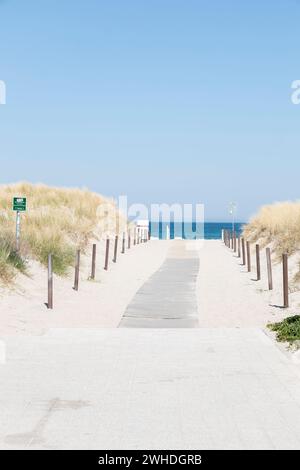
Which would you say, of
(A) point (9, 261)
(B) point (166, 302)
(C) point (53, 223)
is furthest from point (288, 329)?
(C) point (53, 223)

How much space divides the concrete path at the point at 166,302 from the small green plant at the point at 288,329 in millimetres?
1739

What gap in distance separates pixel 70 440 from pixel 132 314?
8635 millimetres

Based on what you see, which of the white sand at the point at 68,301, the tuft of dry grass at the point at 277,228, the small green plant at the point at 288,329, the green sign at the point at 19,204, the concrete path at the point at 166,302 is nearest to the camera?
the small green plant at the point at 288,329

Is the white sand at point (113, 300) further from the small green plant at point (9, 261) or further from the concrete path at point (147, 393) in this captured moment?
the concrete path at point (147, 393)

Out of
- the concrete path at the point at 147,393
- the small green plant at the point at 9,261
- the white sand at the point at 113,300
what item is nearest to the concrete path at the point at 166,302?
the white sand at the point at 113,300

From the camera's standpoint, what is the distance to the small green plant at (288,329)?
10987 millimetres

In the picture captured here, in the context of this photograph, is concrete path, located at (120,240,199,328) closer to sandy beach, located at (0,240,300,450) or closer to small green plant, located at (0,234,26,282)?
sandy beach, located at (0,240,300,450)

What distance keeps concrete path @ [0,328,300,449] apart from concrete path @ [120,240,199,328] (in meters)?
2.10

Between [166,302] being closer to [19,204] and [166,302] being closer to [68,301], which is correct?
[68,301]

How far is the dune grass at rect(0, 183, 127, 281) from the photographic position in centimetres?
1948

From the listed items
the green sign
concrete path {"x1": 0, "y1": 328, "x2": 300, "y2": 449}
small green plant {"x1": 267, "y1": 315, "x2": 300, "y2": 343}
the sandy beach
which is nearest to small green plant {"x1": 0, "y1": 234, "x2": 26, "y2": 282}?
Answer: the sandy beach

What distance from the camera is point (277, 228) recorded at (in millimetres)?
31828
